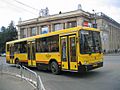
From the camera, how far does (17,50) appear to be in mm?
21281

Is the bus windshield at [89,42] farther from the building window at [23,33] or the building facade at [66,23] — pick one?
the building window at [23,33]

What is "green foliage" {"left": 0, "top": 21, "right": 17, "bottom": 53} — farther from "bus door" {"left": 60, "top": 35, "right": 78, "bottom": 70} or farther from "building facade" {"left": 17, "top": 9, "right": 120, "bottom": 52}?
"bus door" {"left": 60, "top": 35, "right": 78, "bottom": 70}

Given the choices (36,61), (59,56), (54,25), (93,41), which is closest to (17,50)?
(36,61)

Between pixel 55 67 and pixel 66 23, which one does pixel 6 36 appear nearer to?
pixel 66 23

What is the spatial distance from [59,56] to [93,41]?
7.91ft

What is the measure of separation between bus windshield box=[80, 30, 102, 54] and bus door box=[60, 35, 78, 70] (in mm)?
527

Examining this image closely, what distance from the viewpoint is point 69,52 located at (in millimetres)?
13531

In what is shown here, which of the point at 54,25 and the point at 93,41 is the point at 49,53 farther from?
the point at 54,25

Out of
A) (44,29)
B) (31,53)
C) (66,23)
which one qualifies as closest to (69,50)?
(31,53)

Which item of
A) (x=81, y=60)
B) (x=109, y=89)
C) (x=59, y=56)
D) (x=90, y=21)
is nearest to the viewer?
(x=109, y=89)

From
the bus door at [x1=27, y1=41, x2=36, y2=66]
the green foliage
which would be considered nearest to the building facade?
the green foliage

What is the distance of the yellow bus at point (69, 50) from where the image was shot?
1286cm

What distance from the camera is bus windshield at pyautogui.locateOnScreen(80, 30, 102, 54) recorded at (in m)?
12.9

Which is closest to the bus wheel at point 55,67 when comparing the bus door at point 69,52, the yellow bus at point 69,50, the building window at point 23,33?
the yellow bus at point 69,50
